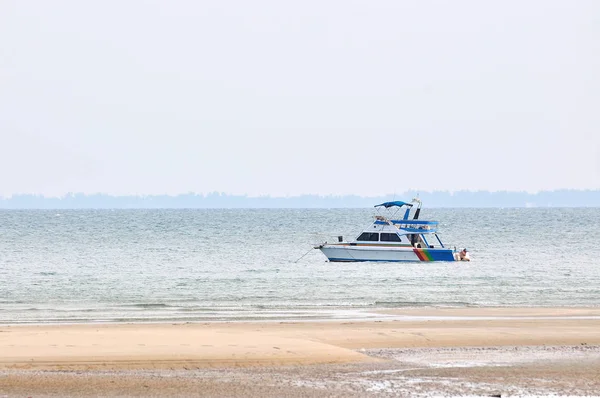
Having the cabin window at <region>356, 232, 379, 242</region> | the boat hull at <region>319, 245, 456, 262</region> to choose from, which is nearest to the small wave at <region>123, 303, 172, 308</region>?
the boat hull at <region>319, 245, 456, 262</region>

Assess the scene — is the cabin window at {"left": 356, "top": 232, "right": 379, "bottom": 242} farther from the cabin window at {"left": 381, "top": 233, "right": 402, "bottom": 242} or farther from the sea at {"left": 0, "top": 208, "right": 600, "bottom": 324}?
the sea at {"left": 0, "top": 208, "right": 600, "bottom": 324}

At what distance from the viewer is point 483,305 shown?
36.9 m

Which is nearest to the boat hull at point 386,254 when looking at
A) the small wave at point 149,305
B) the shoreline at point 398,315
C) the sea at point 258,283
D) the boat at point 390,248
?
the boat at point 390,248

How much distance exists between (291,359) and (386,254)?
133 feet

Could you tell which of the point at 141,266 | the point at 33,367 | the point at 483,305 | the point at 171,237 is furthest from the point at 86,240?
the point at 33,367

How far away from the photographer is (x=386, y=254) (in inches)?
2409

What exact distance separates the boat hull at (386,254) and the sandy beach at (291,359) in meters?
33.1

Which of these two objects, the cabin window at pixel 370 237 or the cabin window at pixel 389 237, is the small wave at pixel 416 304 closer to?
the cabin window at pixel 389 237

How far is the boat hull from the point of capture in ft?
201

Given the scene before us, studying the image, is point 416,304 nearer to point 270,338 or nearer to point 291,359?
point 270,338

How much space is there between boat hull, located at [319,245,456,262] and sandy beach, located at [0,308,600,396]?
1303 inches

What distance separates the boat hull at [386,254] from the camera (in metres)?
61.2

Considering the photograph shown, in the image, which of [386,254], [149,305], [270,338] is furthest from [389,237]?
[270,338]

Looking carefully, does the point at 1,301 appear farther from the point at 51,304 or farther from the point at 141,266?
the point at 141,266
